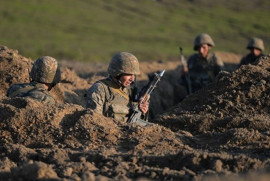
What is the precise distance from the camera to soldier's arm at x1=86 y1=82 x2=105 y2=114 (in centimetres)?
865

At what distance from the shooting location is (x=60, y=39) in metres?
46.8

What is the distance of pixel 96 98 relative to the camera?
8711 mm

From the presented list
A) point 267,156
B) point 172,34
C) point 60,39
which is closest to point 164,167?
point 267,156

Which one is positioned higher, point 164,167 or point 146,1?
point 146,1

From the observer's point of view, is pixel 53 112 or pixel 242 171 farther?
pixel 53 112

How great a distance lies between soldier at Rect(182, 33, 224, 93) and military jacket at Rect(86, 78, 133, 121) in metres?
6.00

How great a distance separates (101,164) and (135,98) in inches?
115

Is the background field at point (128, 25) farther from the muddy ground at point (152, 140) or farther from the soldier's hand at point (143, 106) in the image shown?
the soldier's hand at point (143, 106)

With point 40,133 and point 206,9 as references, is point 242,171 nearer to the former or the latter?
point 40,133

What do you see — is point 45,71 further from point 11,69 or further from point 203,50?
point 203,50

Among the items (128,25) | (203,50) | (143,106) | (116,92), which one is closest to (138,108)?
(143,106)

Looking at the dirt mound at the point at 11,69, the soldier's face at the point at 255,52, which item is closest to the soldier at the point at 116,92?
the dirt mound at the point at 11,69

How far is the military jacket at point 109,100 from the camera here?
28.5ft

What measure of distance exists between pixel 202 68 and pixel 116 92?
20.6 feet
